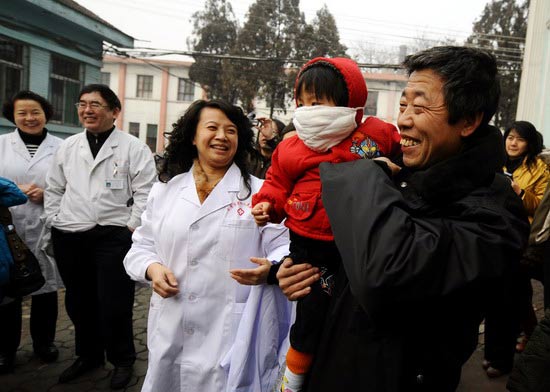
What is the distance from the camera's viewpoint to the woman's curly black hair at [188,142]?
2414 mm

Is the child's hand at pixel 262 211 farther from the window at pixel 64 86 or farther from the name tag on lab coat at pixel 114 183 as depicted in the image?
the window at pixel 64 86

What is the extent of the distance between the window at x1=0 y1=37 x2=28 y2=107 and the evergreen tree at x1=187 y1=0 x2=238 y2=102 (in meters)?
16.4

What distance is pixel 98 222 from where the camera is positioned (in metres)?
3.29

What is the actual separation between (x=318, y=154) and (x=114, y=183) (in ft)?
7.32

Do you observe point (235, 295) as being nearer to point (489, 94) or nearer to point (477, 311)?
point (477, 311)

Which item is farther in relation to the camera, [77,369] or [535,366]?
[77,369]

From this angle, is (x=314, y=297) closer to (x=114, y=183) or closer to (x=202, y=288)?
(x=202, y=288)

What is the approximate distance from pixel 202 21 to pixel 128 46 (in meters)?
17.3

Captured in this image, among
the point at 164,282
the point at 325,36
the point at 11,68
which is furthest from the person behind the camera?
the point at 325,36

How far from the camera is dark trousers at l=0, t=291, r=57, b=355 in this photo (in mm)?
3463

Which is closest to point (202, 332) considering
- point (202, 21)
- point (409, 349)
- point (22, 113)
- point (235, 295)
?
point (235, 295)

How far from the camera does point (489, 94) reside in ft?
3.91

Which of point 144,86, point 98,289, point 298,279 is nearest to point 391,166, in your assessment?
point 298,279

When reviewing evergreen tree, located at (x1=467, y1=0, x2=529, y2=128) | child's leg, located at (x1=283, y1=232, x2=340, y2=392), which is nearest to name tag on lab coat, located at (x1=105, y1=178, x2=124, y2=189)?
child's leg, located at (x1=283, y1=232, x2=340, y2=392)
